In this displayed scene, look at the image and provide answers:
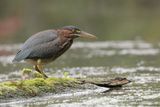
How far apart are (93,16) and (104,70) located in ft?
91.2

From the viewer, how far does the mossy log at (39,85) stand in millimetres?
13055

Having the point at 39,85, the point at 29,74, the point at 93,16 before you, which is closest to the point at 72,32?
the point at 29,74

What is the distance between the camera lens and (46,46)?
47.0ft

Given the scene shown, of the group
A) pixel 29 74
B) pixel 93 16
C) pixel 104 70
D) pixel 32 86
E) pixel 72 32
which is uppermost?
pixel 93 16

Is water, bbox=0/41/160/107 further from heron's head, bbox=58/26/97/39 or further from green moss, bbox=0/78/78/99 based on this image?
heron's head, bbox=58/26/97/39

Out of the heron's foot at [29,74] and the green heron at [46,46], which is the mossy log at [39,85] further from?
the green heron at [46,46]

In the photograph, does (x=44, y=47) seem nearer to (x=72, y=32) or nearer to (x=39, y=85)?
(x=72, y=32)

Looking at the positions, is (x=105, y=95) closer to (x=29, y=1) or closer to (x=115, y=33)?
(x=115, y=33)

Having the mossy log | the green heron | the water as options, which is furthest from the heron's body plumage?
the water

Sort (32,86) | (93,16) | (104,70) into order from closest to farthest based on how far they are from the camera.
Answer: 1. (32,86)
2. (104,70)
3. (93,16)

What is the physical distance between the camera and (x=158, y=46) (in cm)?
2727

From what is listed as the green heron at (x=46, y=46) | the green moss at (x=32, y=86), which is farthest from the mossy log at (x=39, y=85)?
the green heron at (x=46, y=46)

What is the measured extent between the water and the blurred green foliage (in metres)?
4.22

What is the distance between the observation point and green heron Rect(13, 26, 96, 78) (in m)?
14.2
